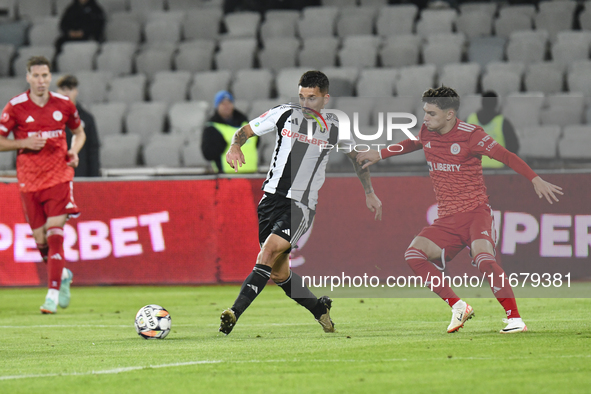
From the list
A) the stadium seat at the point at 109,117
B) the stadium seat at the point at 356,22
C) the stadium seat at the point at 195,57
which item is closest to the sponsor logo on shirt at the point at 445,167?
the stadium seat at the point at 109,117

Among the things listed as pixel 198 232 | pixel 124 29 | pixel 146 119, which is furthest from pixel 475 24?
pixel 198 232

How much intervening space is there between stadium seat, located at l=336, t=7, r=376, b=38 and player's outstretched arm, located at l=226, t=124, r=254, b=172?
9.56 meters

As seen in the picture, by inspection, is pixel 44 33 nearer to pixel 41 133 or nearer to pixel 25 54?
pixel 25 54

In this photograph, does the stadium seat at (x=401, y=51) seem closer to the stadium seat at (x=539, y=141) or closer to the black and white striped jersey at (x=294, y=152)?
the stadium seat at (x=539, y=141)

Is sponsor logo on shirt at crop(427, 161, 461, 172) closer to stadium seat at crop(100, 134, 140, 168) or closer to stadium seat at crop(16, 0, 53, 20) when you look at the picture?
stadium seat at crop(100, 134, 140, 168)

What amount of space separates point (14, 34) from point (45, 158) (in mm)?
9401

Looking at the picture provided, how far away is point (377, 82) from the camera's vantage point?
13.9 metres

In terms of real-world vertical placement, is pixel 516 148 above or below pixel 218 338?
above

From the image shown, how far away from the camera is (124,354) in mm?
5254

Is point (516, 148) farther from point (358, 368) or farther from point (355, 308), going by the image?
point (358, 368)

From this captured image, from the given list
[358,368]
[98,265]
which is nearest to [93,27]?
[98,265]

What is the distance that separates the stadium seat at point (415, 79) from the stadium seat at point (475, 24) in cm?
154

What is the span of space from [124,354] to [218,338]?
0.94m

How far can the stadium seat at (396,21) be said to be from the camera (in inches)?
597
